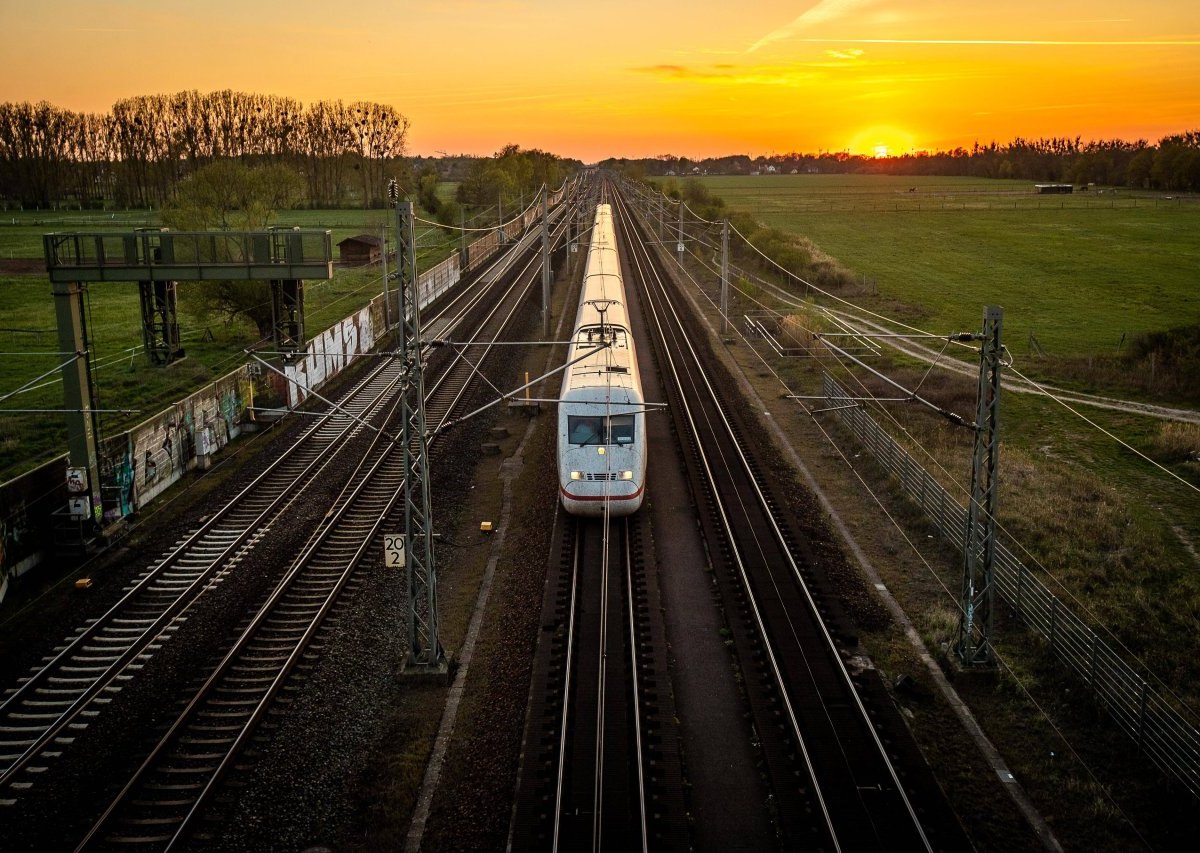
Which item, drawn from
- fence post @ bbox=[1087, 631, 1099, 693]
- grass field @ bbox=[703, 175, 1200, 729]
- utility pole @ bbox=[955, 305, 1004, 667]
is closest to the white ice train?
utility pole @ bbox=[955, 305, 1004, 667]

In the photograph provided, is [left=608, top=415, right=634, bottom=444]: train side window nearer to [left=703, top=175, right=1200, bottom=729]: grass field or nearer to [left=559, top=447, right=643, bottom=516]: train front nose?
[left=559, top=447, right=643, bottom=516]: train front nose

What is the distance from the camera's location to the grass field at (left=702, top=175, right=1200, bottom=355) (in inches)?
1996

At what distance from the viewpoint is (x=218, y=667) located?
14.7 m

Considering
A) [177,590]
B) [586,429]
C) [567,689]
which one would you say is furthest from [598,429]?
[177,590]

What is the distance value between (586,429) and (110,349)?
3088cm

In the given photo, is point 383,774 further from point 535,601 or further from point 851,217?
point 851,217

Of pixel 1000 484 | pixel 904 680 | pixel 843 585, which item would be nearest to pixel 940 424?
pixel 1000 484

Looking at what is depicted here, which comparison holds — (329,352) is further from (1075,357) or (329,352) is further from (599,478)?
(1075,357)

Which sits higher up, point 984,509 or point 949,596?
point 984,509

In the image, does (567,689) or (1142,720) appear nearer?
(1142,720)

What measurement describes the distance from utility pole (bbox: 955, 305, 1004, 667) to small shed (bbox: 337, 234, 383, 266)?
55.8m

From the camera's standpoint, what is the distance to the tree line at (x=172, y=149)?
98.8m

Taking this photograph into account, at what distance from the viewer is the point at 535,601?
17.5 metres

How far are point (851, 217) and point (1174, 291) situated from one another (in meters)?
58.4
